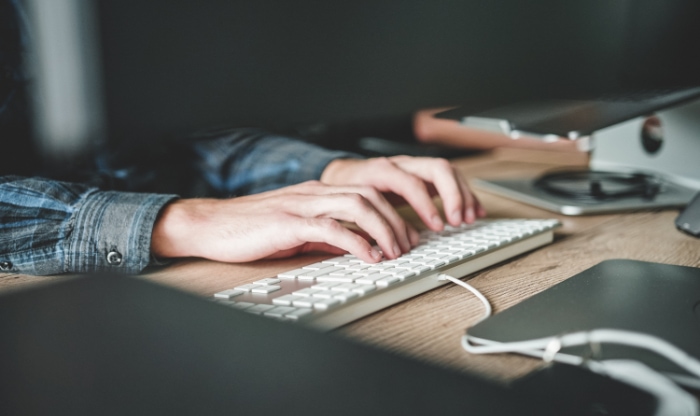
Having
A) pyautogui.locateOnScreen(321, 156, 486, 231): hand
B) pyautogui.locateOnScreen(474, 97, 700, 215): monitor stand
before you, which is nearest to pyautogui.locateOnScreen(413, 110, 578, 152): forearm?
pyautogui.locateOnScreen(474, 97, 700, 215): monitor stand

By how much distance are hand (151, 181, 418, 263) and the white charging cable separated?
0.18m

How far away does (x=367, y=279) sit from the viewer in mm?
510

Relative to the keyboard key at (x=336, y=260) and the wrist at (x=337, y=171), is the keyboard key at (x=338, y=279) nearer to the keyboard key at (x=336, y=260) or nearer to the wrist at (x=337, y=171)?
the keyboard key at (x=336, y=260)

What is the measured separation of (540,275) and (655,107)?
0.35 m

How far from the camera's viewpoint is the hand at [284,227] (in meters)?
0.59

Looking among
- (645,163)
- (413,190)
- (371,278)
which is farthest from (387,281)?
(645,163)

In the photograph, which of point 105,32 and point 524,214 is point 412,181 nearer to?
point 524,214

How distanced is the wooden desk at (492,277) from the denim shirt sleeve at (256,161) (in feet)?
0.57

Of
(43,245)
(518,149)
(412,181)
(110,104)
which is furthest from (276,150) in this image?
(110,104)

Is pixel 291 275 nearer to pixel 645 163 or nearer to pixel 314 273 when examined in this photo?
pixel 314 273

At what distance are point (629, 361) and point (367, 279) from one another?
0.69 ft

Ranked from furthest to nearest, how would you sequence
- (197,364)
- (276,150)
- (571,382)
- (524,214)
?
(276,150), (524,214), (571,382), (197,364)

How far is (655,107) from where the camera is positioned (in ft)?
2.63

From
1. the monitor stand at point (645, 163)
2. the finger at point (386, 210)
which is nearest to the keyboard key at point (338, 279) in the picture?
the finger at point (386, 210)
